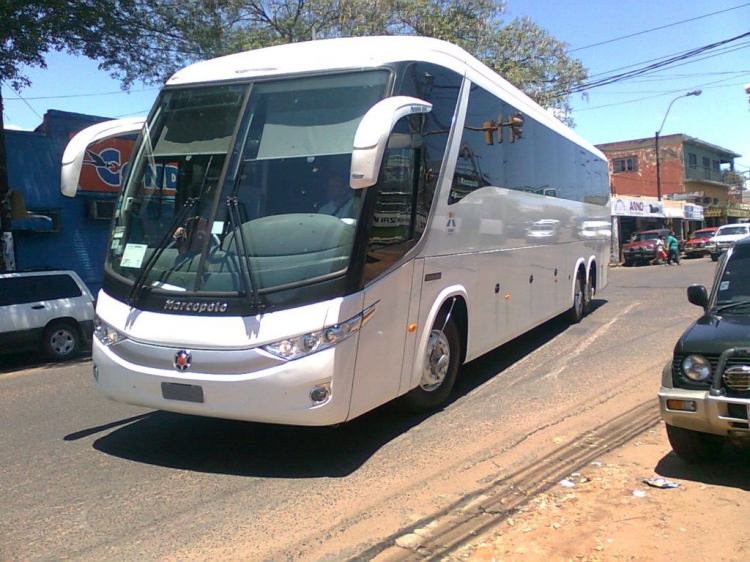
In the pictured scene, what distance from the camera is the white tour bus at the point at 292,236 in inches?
197

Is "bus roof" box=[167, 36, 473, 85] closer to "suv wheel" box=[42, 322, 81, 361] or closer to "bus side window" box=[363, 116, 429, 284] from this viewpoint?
"bus side window" box=[363, 116, 429, 284]

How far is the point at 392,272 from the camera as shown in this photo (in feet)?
18.7

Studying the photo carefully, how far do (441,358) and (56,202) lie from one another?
45.4 ft

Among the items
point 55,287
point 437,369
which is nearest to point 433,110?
point 437,369

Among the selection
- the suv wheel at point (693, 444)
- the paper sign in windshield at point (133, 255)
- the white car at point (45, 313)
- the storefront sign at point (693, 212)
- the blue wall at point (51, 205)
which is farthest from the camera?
the storefront sign at point (693, 212)

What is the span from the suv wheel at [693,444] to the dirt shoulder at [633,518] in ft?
0.33

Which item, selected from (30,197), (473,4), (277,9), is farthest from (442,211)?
(473,4)

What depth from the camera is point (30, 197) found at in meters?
16.7

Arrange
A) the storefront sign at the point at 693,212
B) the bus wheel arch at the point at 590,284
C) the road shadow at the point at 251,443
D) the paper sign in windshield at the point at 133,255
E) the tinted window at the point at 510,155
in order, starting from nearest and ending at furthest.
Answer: the road shadow at the point at 251,443
the paper sign in windshield at the point at 133,255
the tinted window at the point at 510,155
the bus wheel arch at the point at 590,284
the storefront sign at the point at 693,212

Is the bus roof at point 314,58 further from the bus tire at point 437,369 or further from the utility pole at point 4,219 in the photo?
the utility pole at point 4,219

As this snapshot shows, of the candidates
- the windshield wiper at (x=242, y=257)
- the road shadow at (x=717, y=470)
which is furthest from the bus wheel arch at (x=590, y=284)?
the windshield wiper at (x=242, y=257)

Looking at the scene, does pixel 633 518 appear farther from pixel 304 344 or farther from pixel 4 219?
pixel 4 219

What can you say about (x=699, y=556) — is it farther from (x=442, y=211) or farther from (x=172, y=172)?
(x=172, y=172)

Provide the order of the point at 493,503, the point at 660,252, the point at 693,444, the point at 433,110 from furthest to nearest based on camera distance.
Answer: the point at 660,252, the point at 433,110, the point at 693,444, the point at 493,503
